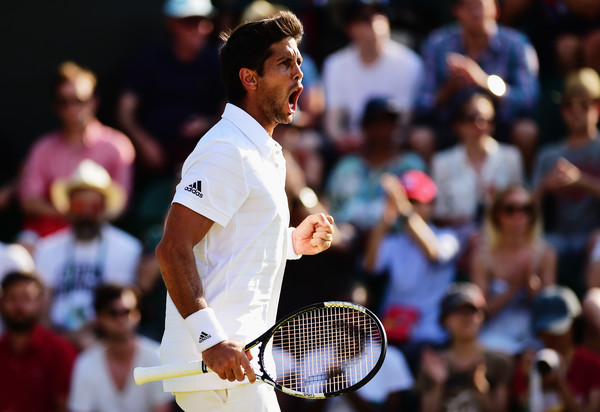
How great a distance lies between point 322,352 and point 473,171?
4.13m

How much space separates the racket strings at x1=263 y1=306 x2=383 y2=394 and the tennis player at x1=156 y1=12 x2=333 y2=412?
9 centimetres

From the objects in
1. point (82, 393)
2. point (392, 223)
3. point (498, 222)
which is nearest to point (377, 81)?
point (392, 223)

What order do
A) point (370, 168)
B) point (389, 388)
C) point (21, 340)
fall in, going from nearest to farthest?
point (389, 388) → point (21, 340) → point (370, 168)

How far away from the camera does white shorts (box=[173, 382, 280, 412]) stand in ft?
11.6

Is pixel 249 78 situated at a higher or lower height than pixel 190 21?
higher

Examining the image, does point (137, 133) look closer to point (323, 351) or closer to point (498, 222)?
point (498, 222)

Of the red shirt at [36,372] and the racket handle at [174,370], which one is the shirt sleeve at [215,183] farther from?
the red shirt at [36,372]

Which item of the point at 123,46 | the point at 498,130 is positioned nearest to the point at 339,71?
the point at 498,130

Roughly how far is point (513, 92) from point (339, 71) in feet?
4.78

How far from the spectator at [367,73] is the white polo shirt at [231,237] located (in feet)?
16.1

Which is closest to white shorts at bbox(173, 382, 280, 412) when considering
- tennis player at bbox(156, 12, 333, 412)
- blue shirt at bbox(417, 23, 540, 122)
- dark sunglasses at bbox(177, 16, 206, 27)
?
tennis player at bbox(156, 12, 333, 412)

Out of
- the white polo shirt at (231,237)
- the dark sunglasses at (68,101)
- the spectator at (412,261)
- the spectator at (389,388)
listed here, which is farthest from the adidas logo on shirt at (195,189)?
the dark sunglasses at (68,101)

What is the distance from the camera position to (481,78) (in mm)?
7984

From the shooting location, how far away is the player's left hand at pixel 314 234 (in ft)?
12.4
